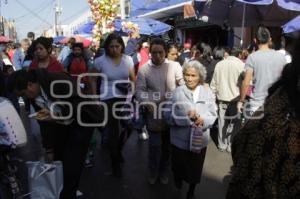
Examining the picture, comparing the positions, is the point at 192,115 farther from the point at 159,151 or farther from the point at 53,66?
the point at 53,66

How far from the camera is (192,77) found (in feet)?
16.3

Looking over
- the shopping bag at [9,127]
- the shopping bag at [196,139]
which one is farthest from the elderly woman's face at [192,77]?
the shopping bag at [9,127]

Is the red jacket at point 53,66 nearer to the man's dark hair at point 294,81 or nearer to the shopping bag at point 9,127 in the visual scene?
the shopping bag at point 9,127

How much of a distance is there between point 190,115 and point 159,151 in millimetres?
1025

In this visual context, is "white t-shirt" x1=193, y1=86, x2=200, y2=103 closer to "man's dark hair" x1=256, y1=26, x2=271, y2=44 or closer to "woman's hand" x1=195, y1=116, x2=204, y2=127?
"woman's hand" x1=195, y1=116, x2=204, y2=127

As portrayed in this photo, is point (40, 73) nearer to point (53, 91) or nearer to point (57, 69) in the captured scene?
point (53, 91)

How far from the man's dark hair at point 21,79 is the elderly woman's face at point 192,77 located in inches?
69.6

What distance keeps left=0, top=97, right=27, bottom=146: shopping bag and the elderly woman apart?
6.05 ft

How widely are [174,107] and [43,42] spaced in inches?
79.0

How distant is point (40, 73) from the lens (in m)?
4.02

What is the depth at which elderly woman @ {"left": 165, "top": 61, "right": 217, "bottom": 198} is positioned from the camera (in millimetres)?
4973

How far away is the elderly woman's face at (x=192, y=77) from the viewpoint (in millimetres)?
4977

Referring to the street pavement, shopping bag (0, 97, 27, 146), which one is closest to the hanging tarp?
the street pavement

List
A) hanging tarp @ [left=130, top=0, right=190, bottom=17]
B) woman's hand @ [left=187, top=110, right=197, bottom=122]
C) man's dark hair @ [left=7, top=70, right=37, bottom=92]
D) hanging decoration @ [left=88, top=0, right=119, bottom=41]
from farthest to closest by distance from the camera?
1. hanging tarp @ [left=130, top=0, right=190, bottom=17]
2. hanging decoration @ [left=88, top=0, right=119, bottom=41]
3. woman's hand @ [left=187, top=110, right=197, bottom=122]
4. man's dark hair @ [left=7, top=70, right=37, bottom=92]
